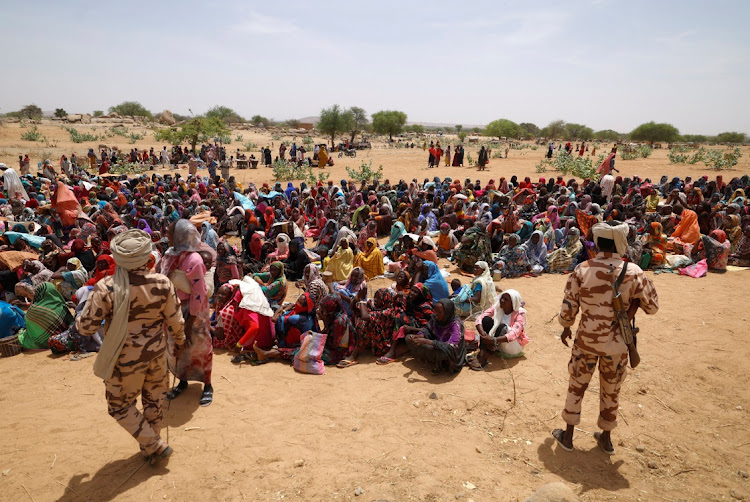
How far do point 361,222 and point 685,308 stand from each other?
22.7 feet

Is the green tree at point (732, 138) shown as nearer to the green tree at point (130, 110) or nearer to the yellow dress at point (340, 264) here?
the yellow dress at point (340, 264)

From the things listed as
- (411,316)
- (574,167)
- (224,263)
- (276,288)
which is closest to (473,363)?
(411,316)

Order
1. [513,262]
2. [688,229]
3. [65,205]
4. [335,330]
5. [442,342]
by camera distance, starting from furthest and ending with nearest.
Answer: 1. [65,205]
2. [688,229]
3. [513,262]
4. [335,330]
5. [442,342]

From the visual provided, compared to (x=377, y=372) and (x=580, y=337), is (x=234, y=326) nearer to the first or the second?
(x=377, y=372)

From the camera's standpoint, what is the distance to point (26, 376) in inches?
195

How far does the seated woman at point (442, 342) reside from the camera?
4793 mm

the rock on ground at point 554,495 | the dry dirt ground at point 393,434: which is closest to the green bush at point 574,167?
the dry dirt ground at point 393,434

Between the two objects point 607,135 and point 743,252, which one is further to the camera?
point 607,135

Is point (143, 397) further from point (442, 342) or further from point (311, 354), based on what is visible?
point (442, 342)

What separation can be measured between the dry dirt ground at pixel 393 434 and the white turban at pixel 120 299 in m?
1.02

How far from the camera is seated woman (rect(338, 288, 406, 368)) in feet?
17.6

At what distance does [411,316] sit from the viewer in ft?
17.8

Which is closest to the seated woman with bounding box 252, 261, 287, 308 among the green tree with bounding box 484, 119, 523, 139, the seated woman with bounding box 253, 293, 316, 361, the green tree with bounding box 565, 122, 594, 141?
the seated woman with bounding box 253, 293, 316, 361

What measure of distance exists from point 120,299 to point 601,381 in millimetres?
3726
